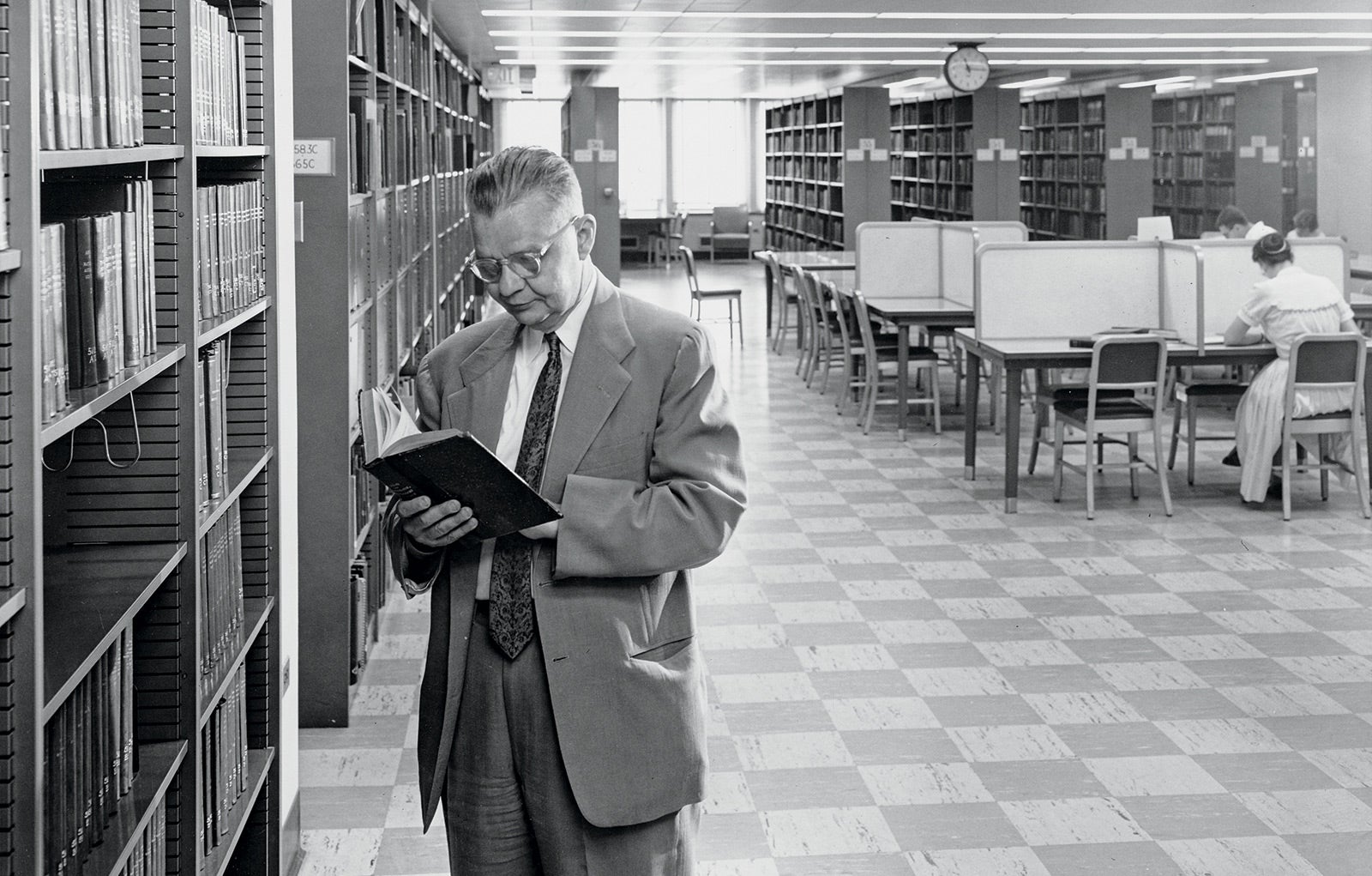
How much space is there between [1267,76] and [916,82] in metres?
3.69

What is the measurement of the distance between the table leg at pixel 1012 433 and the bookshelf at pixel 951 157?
346 inches

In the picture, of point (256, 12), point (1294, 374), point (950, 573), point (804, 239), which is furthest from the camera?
point (804, 239)

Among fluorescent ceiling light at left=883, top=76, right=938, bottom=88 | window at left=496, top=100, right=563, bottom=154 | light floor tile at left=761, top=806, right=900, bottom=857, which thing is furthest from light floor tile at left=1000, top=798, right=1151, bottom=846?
window at left=496, top=100, right=563, bottom=154

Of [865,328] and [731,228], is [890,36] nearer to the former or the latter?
[865,328]

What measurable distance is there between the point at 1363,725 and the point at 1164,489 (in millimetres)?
2631

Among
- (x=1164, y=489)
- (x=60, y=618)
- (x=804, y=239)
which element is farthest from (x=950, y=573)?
(x=804, y=239)

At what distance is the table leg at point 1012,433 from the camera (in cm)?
670

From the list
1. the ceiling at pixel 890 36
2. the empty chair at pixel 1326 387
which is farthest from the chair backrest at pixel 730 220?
the empty chair at pixel 1326 387

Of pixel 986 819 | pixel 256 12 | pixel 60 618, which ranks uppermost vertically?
pixel 256 12

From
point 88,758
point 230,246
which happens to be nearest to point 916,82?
point 230,246

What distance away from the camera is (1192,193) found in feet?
50.4

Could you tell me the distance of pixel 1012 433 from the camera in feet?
22.0

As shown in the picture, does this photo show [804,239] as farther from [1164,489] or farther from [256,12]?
[256,12]

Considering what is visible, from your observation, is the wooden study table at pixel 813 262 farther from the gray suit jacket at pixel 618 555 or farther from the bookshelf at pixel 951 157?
the gray suit jacket at pixel 618 555
